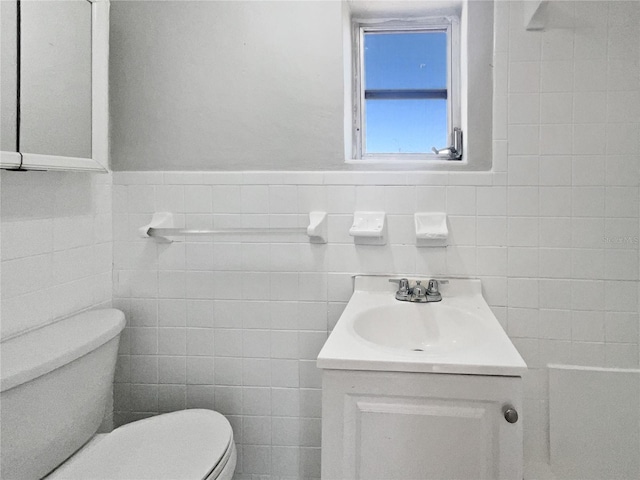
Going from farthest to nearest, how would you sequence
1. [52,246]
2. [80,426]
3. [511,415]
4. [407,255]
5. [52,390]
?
[407,255] → [52,246] → [80,426] → [52,390] → [511,415]

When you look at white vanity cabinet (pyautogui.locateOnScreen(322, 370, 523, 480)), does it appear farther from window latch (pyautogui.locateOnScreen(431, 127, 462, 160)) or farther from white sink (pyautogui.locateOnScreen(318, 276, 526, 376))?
window latch (pyautogui.locateOnScreen(431, 127, 462, 160))

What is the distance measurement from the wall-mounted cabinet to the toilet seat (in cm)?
78

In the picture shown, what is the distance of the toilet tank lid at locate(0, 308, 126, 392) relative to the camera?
36.6 inches

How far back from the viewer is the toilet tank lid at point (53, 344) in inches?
36.6

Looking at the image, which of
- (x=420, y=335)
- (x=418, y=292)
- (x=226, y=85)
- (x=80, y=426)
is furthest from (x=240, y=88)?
(x=80, y=426)

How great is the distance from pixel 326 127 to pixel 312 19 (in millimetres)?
369

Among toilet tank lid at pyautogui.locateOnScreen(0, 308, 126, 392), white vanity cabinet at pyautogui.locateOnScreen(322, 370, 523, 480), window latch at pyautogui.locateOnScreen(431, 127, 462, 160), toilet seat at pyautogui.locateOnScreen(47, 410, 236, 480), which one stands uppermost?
window latch at pyautogui.locateOnScreen(431, 127, 462, 160)

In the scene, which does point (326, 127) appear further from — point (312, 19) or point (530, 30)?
point (530, 30)

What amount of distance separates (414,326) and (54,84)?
4.09 feet

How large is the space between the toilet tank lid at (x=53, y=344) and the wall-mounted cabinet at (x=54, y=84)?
1.50 feet

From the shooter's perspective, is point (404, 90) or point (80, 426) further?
point (404, 90)

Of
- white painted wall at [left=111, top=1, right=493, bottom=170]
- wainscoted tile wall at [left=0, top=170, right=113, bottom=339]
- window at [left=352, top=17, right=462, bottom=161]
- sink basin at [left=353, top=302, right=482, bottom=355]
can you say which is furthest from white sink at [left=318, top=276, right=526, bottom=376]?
wainscoted tile wall at [left=0, top=170, right=113, bottom=339]

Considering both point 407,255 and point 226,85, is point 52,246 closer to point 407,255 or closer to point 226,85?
point 226,85

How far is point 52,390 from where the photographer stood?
1.01 metres
